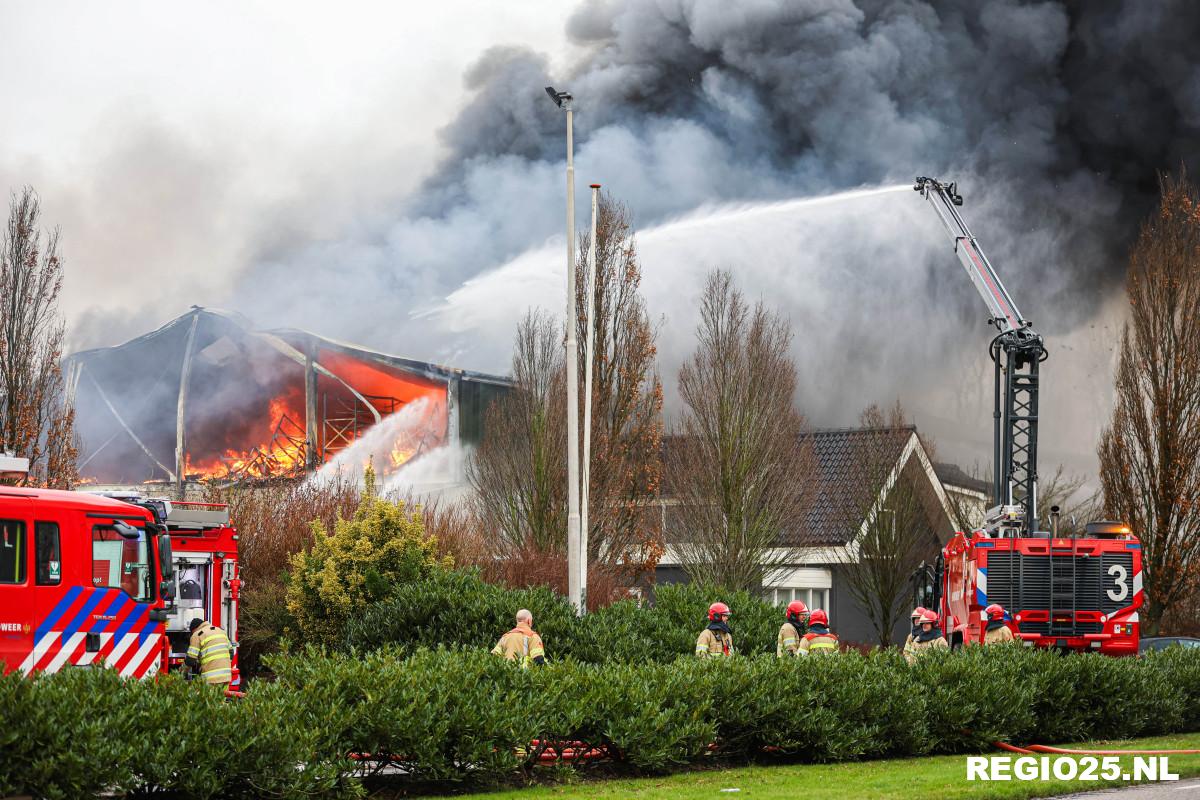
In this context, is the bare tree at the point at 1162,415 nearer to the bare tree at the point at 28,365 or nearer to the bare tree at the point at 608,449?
the bare tree at the point at 608,449

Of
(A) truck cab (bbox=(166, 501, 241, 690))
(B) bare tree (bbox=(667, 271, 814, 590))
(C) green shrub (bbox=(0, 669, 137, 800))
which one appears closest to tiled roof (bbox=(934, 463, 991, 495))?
(B) bare tree (bbox=(667, 271, 814, 590))

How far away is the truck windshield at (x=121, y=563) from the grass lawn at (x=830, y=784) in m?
6.54

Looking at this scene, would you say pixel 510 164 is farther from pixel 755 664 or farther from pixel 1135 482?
pixel 755 664

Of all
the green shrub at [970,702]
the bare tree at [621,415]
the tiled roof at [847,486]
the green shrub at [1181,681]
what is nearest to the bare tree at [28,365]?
the bare tree at [621,415]

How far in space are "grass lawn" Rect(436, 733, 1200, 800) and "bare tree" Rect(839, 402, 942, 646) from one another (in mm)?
23664

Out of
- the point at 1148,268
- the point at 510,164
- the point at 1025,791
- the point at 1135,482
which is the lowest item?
the point at 1025,791

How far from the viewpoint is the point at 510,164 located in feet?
202

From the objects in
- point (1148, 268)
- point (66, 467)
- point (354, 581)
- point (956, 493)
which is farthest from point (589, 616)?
point (956, 493)

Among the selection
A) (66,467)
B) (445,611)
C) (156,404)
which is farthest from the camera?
(156,404)

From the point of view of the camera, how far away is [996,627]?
769 inches

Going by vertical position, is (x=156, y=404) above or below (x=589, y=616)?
above

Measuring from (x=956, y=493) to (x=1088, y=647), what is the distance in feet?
65.7

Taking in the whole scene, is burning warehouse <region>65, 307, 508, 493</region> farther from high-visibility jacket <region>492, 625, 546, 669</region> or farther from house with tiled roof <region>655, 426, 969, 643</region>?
high-visibility jacket <region>492, 625, 546, 669</region>

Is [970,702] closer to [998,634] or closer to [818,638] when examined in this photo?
[818,638]
